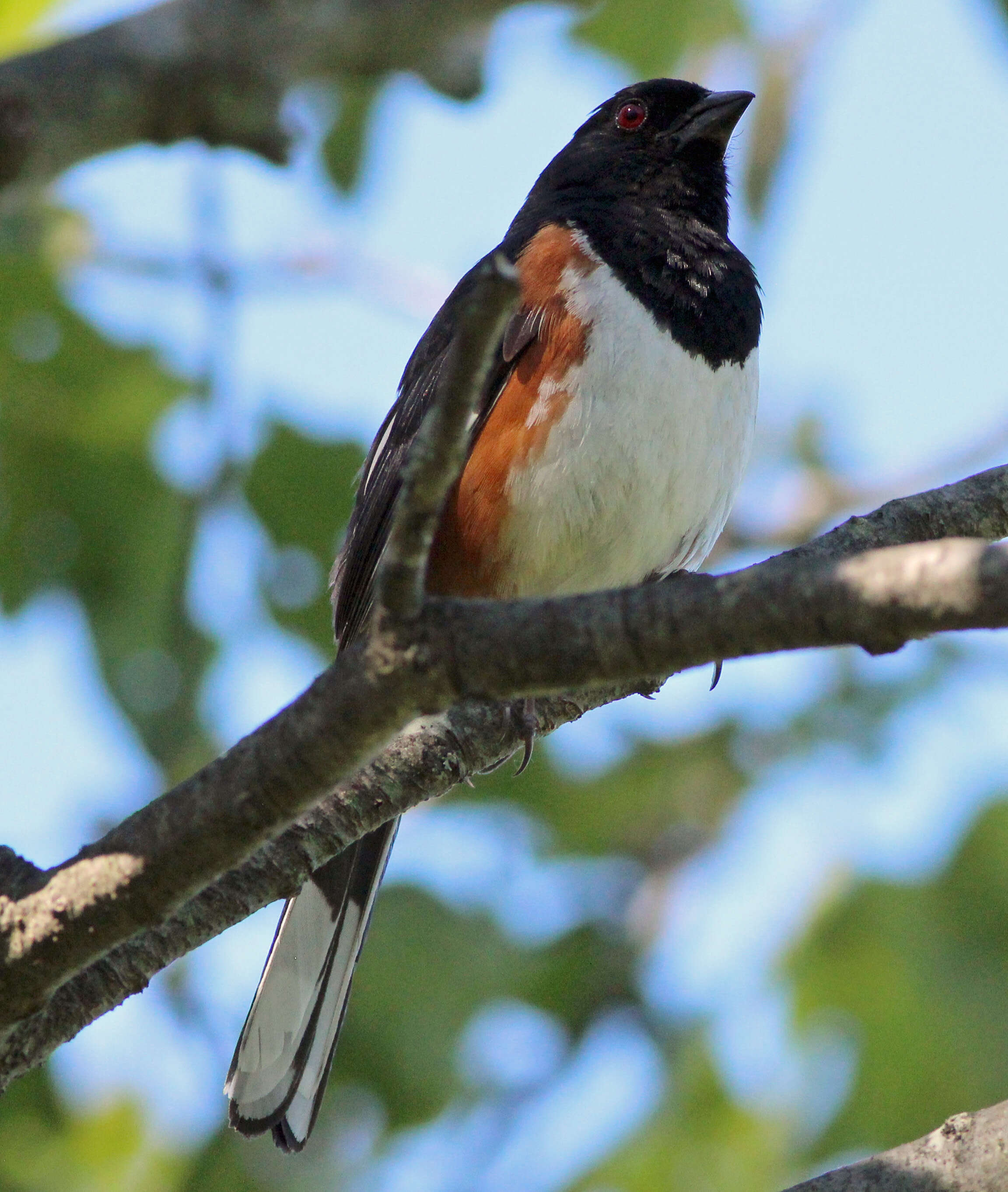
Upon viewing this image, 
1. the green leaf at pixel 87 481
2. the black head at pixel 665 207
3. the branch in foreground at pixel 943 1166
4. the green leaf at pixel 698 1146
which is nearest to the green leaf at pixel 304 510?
the green leaf at pixel 87 481

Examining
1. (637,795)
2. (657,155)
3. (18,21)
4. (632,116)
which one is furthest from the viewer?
(637,795)

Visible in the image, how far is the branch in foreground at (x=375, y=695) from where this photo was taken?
1488 millimetres

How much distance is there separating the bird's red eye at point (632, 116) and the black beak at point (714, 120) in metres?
0.10

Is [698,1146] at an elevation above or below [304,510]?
below

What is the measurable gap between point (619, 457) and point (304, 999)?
1312 mm

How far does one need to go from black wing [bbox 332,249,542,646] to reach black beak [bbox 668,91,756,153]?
818 mm

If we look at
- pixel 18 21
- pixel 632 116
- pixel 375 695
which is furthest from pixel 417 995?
pixel 18 21

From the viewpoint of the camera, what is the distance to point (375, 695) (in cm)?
168

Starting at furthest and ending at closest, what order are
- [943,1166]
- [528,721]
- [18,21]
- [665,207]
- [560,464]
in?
[18,21] < [665,207] < [560,464] < [528,721] < [943,1166]

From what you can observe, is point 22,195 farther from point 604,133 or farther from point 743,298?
point 743,298

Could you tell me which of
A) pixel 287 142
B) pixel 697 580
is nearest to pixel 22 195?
pixel 287 142

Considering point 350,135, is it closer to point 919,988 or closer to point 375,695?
point 919,988

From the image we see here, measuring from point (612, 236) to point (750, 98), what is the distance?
747 mm

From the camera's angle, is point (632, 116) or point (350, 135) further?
Answer: point (350, 135)
